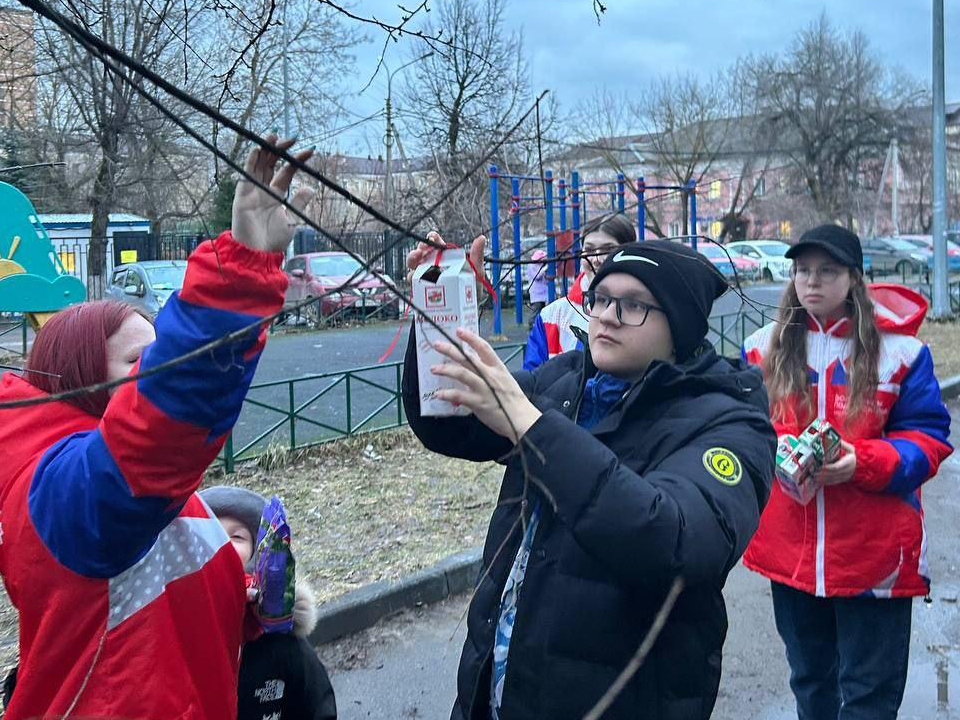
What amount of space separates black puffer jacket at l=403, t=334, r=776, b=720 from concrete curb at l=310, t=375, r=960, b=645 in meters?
2.70

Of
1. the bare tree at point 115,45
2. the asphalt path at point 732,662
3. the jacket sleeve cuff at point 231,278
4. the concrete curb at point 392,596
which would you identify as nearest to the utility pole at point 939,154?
the asphalt path at point 732,662

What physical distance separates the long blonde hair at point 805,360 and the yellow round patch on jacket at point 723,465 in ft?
4.10

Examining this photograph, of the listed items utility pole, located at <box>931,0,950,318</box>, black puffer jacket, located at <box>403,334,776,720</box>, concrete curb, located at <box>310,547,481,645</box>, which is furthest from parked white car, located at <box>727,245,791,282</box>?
black puffer jacket, located at <box>403,334,776,720</box>

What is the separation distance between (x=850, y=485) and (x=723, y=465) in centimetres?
135

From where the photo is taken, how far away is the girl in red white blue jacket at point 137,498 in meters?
1.32

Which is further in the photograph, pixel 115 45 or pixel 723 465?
pixel 115 45

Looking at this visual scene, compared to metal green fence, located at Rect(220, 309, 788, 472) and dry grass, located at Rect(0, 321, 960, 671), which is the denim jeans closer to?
dry grass, located at Rect(0, 321, 960, 671)

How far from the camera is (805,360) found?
10.2ft

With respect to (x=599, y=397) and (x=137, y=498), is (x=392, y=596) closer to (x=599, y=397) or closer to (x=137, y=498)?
(x=599, y=397)

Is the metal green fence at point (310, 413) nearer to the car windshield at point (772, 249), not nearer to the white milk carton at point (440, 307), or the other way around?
the white milk carton at point (440, 307)

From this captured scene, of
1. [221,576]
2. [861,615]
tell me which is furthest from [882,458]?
[221,576]

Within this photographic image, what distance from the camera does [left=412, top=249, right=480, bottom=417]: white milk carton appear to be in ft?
5.12

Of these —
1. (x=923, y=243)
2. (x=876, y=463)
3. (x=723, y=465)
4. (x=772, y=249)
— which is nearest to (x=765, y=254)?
(x=772, y=249)

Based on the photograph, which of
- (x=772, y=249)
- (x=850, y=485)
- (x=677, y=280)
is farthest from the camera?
(x=772, y=249)
